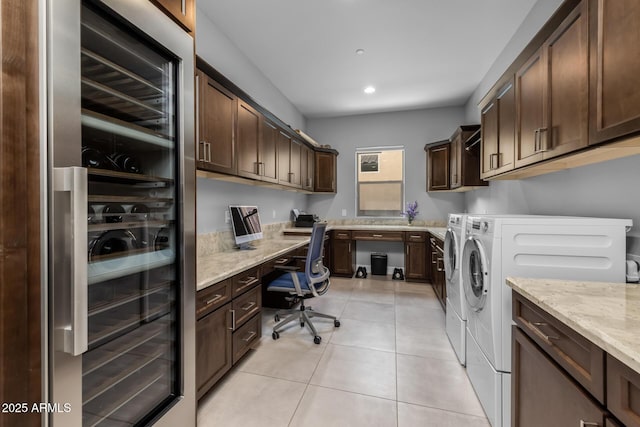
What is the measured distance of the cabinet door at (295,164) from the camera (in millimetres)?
3734

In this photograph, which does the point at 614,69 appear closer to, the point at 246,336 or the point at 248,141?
the point at 248,141

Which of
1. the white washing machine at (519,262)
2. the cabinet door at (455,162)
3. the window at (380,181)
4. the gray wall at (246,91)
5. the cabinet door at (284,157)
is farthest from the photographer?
the window at (380,181)

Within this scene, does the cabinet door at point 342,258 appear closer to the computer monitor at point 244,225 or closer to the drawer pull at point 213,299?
the computer monitor at point 244,225

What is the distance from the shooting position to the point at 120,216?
3.78 ft

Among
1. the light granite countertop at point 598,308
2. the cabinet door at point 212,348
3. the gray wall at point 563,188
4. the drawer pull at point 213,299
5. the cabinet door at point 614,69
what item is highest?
the cabinet door at point 614,69

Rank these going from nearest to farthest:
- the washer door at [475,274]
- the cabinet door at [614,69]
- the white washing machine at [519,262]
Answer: the cabinet door at [614,69] < the white washing machine at [519,262] < the washer door at [475,274]

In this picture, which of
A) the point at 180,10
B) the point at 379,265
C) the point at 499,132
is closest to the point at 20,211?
the point at 180,10

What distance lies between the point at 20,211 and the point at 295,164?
10.8ft

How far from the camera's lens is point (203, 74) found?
192 cm

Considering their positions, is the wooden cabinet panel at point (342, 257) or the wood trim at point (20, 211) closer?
the wood trim at point (20, 211)

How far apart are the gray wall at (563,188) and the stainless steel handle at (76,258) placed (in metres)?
2.36

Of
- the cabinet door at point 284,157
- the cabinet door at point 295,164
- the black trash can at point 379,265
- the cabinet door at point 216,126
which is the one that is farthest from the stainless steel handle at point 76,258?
the black trash can at point 379,265

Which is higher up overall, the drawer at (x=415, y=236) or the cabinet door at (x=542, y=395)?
the drawer at (x=415, y=236)

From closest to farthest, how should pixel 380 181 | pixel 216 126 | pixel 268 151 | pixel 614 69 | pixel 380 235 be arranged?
pixel 614 69, pixel 216 126, pixel 268 151, pixel 380 235, pixel 380 181
